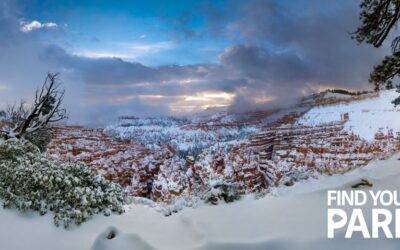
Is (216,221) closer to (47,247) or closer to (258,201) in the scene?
(258,201)

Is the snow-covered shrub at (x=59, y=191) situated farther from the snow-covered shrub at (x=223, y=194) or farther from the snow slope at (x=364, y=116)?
the snow slope at (x=364, y=116)

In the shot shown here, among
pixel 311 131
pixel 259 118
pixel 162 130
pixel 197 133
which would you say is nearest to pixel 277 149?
pixel 311 131

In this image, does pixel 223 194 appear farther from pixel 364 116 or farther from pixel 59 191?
pixel 364 116

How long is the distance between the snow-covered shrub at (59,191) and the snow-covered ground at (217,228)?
0.74ft

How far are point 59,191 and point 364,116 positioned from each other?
155ft

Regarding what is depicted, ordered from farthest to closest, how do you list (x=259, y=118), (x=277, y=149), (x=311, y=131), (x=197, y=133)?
(x=197, y=133) < (x=259, y=118) < (x=311, y=131) < (x=277, y=149)

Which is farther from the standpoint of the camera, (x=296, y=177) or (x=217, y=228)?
(x=296, y=177)

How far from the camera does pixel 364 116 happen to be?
1960 inches

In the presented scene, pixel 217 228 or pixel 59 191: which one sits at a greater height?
pixel 59 191

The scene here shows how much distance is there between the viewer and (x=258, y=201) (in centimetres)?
774

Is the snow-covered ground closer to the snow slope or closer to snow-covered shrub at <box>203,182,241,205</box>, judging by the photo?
snow-covered shrub at <box>203,182,241,205</box>

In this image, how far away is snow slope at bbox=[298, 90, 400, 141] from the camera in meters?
41.3

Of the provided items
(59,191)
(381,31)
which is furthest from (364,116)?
(59,191)

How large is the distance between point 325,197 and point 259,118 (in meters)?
55.6
